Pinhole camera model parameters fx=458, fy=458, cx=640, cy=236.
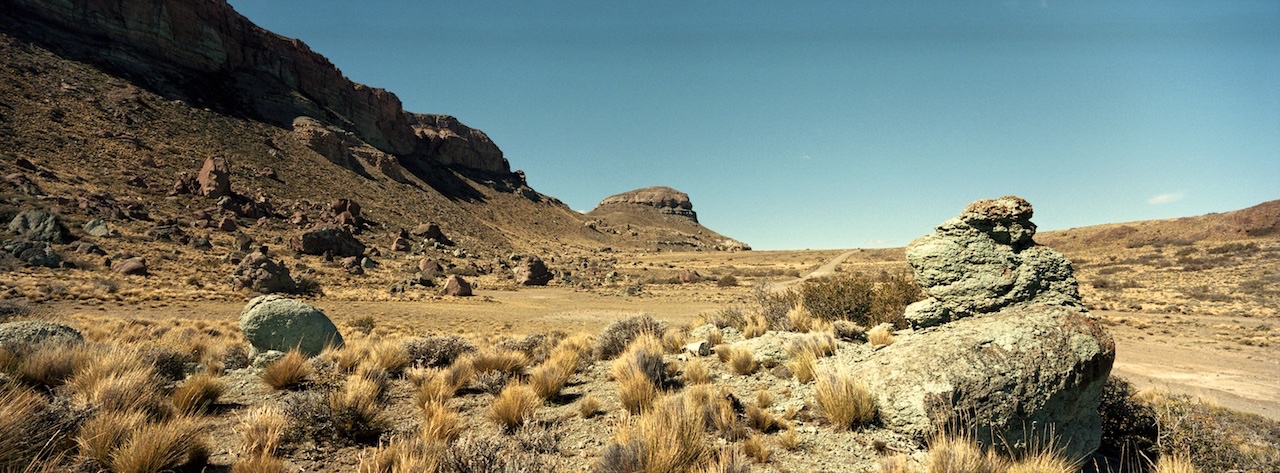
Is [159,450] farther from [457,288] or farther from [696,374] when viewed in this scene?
[457,288]

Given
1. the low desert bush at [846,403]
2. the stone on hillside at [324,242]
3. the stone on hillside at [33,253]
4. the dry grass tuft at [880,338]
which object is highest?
the stone on hillside at [324,242]

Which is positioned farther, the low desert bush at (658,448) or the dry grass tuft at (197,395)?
the dry grass tuft at (197,395)

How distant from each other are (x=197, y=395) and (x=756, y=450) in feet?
22.4

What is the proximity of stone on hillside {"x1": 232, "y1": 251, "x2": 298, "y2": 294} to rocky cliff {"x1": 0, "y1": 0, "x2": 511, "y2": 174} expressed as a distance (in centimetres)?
5112

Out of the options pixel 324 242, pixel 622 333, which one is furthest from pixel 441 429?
Answer: pixel 324 242

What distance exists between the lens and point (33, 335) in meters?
7.66

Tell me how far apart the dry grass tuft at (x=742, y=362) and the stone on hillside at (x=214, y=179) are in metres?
60.1

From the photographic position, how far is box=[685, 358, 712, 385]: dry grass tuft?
6.76 m

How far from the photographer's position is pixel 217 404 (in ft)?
20.4

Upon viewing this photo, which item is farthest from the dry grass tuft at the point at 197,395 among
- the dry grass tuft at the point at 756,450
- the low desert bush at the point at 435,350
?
the dry grass tuft at the point at 756,450

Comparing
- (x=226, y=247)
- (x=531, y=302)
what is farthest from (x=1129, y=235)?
(x=226, y=247)

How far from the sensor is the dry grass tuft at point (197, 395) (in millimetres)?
5527

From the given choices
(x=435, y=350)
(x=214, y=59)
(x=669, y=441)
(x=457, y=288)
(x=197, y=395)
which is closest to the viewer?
(x=669, y=441)

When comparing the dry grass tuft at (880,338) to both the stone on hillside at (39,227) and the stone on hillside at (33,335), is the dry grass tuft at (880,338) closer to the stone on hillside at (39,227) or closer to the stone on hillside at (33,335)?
the stone on hillside at (33,335)
